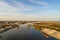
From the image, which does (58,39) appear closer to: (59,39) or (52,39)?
(59,39)

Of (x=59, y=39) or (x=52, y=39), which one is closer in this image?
→ (x=59, y=39)

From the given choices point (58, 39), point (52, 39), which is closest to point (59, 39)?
point (58, 39)

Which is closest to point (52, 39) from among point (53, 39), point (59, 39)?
point (53, 39)

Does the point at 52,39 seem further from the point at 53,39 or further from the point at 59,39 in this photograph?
the point at 59,39
